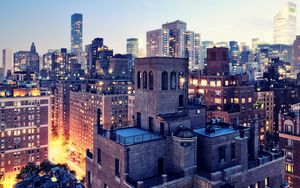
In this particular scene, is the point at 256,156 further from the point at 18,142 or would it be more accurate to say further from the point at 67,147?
the point at 67,147

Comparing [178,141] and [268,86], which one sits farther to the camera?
[268,86]

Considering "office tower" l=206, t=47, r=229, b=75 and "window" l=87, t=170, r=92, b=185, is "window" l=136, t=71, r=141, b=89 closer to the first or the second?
"window" l=87, t=170, r=92, b=185

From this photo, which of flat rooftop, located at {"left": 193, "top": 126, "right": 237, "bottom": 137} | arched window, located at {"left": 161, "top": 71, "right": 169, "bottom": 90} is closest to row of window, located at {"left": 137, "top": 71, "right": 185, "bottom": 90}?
arched window, located at {"left": 161, "top": 71, "right": 169, "bottom": 90}

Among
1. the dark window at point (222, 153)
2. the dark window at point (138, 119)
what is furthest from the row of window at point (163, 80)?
the dark window at point (222, 153)

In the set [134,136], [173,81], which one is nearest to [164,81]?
[173,81]

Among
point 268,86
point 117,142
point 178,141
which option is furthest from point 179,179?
point 268,86

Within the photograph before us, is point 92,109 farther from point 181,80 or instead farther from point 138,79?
point 181,80
